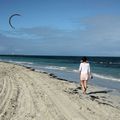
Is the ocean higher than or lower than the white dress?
lower

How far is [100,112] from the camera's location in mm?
9602

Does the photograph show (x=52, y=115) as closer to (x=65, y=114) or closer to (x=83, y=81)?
(x=65, y=114)

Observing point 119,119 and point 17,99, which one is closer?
point 119,119

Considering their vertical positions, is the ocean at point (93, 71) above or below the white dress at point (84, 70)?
below

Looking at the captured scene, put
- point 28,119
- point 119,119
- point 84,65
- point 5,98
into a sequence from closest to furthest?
point 28,119, point 119,119, point 5,98, point 84,65

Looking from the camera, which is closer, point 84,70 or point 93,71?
point 84,70

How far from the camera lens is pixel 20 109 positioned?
9297mm

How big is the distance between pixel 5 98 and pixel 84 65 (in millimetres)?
3862

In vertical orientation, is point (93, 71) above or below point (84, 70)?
below

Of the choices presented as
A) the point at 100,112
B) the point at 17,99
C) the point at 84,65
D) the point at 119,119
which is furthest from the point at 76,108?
the point at 84,65

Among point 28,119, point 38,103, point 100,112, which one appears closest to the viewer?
point 28,119

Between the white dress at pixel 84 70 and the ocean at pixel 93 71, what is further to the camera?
the ocean at pixel 93 71

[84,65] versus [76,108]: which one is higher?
[84,65]

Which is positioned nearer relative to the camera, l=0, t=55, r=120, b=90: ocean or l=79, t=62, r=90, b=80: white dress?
l=79, t=62, r=90, b=80: white dress
